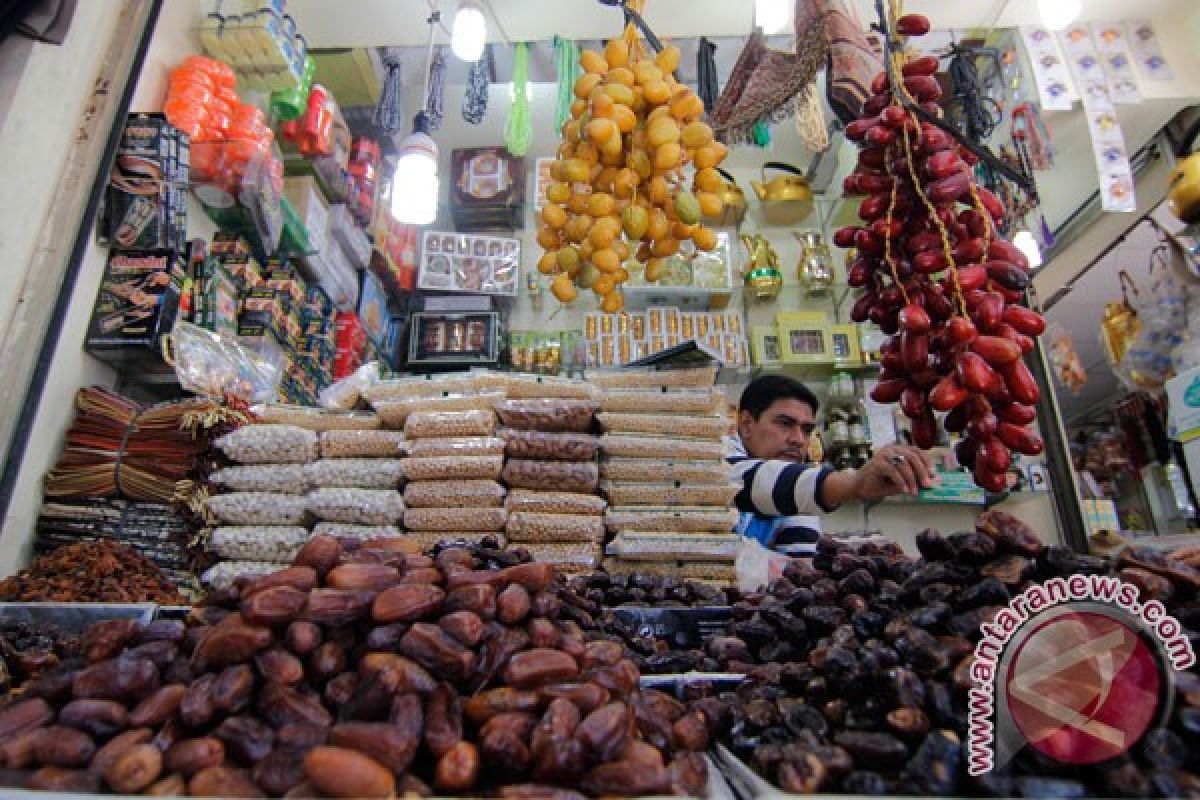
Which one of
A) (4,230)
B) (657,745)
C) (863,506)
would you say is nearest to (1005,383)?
(657,745)

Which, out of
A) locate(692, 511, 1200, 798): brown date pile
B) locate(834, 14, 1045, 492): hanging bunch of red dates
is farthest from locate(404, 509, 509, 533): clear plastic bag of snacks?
locate(834, 14, 1045, 492): hanging bunch of red dates

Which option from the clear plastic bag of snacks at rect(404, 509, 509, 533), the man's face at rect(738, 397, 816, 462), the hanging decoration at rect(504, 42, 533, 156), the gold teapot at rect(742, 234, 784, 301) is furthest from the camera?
the gold teapot at rect(742, 234, 784, 301)

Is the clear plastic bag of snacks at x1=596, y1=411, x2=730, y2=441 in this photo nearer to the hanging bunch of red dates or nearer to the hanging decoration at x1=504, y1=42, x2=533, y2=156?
the hanging bunch of red dates

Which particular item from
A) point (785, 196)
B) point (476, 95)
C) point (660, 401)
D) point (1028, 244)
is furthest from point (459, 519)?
point (785, 196)

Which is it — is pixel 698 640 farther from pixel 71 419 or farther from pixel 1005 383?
pixel 71 419

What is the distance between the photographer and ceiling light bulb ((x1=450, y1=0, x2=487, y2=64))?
2812 millimetres

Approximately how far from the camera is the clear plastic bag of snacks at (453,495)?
196 centimetres

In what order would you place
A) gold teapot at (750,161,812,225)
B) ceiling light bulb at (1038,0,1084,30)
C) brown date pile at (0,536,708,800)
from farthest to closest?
gold teapot at (750,161,812,225) < ceiling light bulb at (1038,0,1084,30) < brown date pile at (0,536,708,800)

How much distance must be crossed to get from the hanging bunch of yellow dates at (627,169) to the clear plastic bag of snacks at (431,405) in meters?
0.41

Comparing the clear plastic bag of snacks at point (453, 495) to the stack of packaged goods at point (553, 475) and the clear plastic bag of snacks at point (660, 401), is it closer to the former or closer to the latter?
the stack of packaged goods at point (553, 475)

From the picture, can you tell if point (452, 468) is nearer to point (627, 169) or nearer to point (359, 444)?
point (359, 444)

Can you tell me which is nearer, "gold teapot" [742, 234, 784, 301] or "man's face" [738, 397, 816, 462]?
"man's face" [738, 397, 816, 462]

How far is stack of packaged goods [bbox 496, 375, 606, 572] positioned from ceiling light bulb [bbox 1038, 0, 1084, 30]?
257 centimetres

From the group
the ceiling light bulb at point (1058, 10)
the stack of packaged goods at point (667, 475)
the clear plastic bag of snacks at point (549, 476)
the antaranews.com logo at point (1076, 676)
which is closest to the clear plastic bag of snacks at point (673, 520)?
the stack of packaged goods at point (667, 475)
